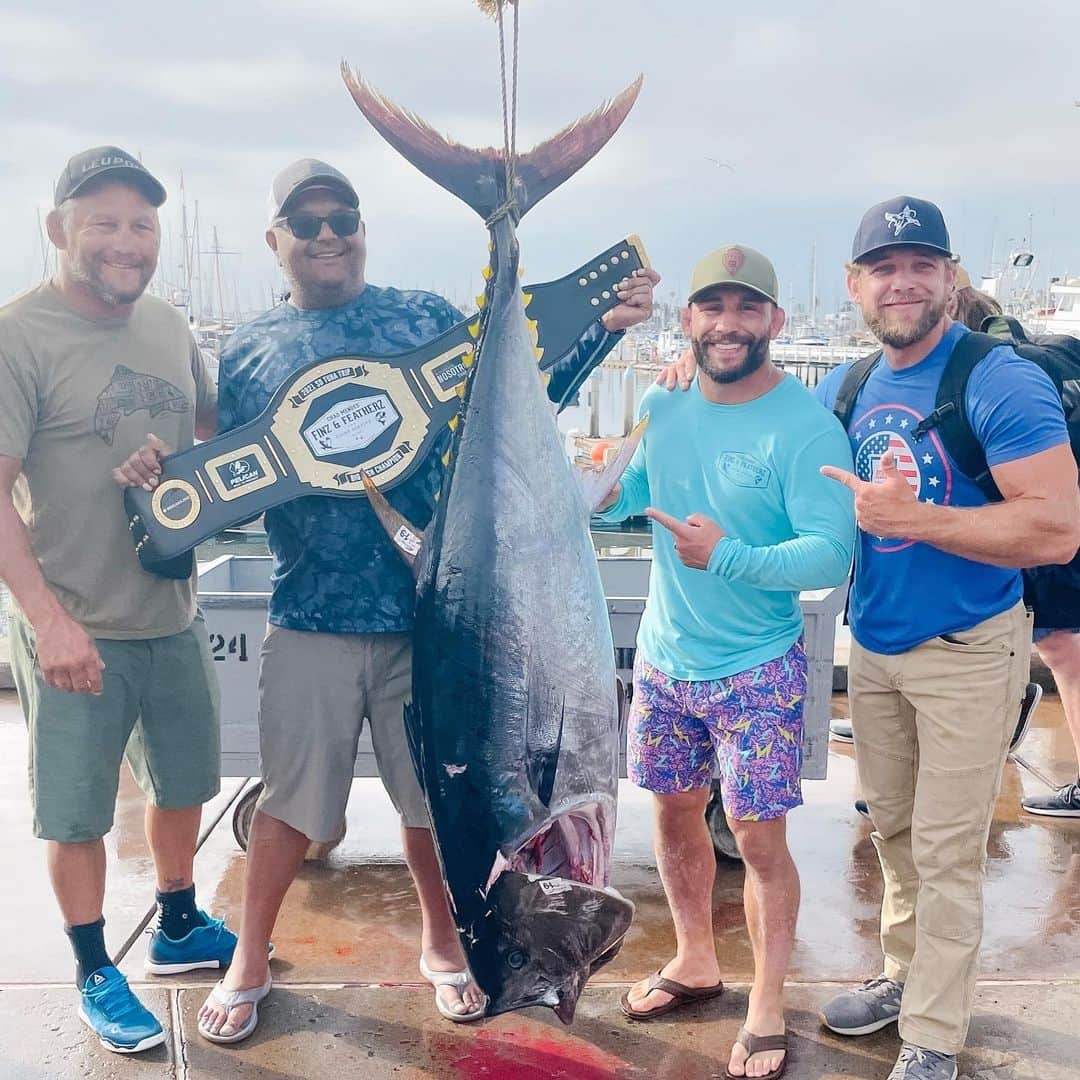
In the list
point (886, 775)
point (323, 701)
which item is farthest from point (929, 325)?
point (323, 701)

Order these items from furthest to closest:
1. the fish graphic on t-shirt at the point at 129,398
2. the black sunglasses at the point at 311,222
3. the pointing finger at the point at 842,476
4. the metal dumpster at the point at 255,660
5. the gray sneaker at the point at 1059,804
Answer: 1. the gray sneaker at the point at 1059,804
2. the metal dumpster at the point at 255,660
3. the fish graphic on t-shirt at the point at 129,398
4. the black sunglasses at the point at 311,222
5. the pointing finger at the point at 842,476

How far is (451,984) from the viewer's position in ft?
8.99

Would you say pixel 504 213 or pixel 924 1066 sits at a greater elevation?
pixel 504 213

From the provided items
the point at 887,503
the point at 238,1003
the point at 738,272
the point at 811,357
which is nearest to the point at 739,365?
the point at 738,272

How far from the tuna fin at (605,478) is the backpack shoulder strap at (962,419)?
73 centimetres

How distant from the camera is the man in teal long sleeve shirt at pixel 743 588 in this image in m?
2.39

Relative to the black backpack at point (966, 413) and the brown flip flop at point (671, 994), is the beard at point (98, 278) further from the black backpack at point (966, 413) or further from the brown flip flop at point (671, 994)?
the brown flip flop at point (671, 994)

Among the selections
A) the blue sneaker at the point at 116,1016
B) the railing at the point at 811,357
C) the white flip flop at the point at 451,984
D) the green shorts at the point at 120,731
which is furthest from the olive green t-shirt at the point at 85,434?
the railing at the point at 811,357

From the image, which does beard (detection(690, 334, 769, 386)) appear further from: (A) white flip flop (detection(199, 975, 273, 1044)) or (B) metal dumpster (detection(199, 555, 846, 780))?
(A) white flip flop (detection(199, 975, 273, 1044))

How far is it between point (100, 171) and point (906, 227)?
5.98ft

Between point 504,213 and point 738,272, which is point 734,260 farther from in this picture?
point 504,213

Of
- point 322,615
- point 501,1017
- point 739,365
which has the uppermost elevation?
point 739,365

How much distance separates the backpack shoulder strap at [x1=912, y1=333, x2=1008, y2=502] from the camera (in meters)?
2.33

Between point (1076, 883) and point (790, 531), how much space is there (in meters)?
1.84
